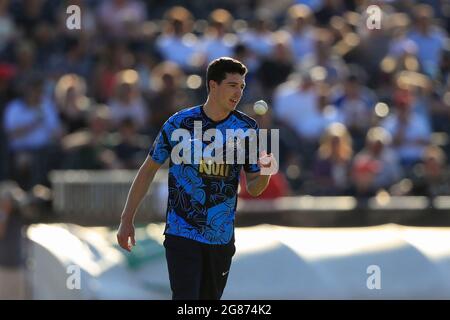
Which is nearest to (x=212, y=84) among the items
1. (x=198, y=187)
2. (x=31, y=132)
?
(x=198, y=187)

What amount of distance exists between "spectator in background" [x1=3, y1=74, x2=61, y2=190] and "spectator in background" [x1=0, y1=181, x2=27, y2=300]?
265mm

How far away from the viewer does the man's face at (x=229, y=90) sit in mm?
6945

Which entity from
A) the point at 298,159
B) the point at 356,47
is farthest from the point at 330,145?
the point at 356,47

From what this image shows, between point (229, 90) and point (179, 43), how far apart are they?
873 centimetres

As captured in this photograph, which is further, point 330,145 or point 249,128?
point 330,145

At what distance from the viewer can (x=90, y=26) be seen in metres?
16.1

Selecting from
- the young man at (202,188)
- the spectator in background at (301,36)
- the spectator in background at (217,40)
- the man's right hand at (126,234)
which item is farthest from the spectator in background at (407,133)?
the man's right hand at (126,234)

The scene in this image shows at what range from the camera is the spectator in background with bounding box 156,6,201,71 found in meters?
15.5

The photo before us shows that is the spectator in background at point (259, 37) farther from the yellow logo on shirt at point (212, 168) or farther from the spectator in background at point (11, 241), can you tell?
the yellow logo on shirt at point (212, 168)

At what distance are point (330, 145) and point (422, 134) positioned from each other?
1.31m

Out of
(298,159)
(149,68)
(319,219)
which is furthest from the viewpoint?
(149,68)

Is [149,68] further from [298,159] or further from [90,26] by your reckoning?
[298,159]

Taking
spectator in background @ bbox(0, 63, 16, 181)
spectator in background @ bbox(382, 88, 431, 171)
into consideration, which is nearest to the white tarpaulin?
spectator in background @ bbox(382, 88, 431, 171)

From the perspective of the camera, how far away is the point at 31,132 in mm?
14516
